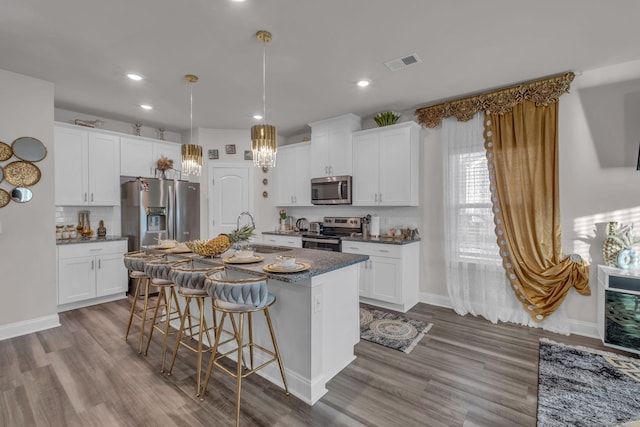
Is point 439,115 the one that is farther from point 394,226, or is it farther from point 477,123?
point 394,226

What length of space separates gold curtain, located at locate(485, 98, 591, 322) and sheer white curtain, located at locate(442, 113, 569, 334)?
12cm

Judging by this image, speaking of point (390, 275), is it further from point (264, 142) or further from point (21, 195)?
point (21, 195)

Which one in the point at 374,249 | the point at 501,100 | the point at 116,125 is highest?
the point at 116,125

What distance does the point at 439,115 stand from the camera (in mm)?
3980

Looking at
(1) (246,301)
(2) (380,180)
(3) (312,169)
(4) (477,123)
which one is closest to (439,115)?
(4) (477,123)

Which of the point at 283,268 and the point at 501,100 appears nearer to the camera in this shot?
the point at 283,268

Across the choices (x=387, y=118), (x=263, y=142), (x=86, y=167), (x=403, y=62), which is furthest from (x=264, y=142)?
(x=86, y=167)

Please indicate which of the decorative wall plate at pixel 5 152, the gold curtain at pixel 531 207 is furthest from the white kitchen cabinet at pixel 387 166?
the decorative wall plate at pixel 5 152

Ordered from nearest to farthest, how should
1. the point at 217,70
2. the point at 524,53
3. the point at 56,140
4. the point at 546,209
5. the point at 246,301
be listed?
the point at 246,301 → the point at 524,53 → the point at 217,70 → the point at 546,209 → the point at 56,140

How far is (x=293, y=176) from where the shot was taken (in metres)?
5.36

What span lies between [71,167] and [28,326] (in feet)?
6.82

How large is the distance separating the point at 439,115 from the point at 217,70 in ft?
9.32

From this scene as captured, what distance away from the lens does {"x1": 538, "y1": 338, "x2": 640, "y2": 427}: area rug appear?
6.29 feet

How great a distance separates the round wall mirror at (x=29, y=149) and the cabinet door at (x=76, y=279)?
1.34 meters
